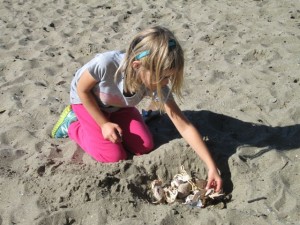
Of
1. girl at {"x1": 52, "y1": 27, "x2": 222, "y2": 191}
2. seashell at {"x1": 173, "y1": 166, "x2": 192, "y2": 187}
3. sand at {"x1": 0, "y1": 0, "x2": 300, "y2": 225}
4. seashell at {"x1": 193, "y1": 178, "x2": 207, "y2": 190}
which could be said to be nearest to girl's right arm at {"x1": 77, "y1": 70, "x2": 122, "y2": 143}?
girl at {"x1": 52, "y1": 27, "x2": 222, "y2": 191}

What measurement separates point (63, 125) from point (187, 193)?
1.06m

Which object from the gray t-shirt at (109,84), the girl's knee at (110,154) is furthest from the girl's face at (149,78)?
the girl's knee at (110,154)

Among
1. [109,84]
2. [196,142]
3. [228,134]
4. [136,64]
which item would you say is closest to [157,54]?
[136,64]

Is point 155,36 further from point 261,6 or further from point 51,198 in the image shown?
point 261,6

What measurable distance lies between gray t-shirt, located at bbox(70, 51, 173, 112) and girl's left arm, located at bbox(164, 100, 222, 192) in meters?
0.11

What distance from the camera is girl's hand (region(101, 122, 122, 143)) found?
2.94m

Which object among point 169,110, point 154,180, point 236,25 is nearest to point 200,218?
point 154,180

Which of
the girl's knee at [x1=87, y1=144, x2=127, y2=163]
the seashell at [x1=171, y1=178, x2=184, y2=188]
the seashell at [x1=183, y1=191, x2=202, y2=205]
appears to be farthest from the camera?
the girl's knee at [x1=87, y1=144, x2=127, y2=163]

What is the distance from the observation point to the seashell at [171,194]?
2.68 m

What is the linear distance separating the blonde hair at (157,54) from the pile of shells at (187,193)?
0.57m

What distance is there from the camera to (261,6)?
5496mm

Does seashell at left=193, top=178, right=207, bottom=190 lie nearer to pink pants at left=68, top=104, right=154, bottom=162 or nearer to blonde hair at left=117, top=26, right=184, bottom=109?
pink pants at left=68, top=104, right=154, bottom=162

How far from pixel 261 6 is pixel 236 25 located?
27.6 inches

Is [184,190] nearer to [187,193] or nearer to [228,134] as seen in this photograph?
[187,193]
